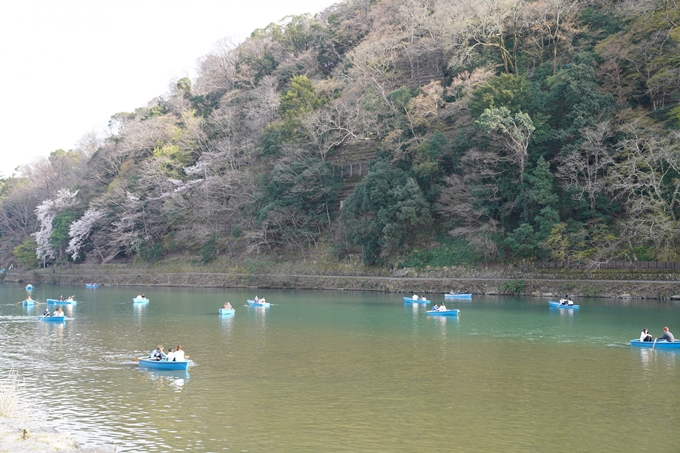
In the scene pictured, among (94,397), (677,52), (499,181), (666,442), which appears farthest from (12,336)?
(677,52)

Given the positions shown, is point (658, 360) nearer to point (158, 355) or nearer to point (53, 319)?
point (158, 355)

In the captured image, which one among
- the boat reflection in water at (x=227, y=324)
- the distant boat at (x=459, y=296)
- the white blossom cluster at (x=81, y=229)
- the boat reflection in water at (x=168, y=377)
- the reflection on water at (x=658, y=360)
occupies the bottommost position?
the reflection on water at (x=658, y=360)

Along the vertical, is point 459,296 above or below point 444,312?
above

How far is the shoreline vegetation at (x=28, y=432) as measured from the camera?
11.1 m

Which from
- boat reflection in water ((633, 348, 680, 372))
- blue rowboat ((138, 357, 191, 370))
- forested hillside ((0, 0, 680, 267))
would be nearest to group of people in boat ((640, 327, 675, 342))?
boat reflection in water ((633, 348, 680, 372))

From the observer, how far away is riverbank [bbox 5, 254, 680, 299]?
39.4 metres

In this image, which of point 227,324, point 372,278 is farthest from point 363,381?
point 372,278

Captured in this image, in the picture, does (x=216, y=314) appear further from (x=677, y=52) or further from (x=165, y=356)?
(x=677, y=52)

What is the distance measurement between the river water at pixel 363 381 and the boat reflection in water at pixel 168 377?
8 cm

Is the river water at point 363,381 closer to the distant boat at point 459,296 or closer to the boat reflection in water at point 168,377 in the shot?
the boat reflection in water at point 168,377

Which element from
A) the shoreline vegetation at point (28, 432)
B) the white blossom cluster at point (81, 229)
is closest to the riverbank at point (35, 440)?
the shoreline vegetation at point (28, 432)

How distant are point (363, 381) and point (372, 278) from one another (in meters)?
32.2

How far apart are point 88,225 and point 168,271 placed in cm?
1545

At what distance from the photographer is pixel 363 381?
18.0 metres
